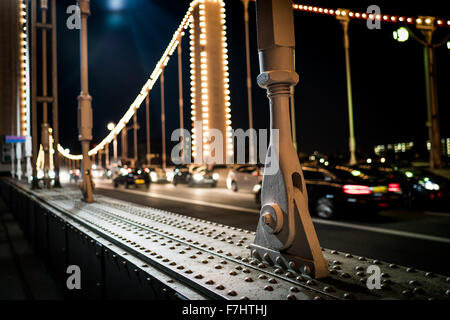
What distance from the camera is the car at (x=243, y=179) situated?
18.8m

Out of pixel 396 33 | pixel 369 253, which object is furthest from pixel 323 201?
pixel 396 33

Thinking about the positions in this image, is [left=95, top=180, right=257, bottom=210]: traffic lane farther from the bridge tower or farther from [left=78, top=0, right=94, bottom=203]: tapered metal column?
the bridge tower

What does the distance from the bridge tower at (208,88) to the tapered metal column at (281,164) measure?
33.3 m

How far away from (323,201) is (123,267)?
7.75m

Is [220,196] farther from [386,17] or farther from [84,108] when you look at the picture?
[386,17]

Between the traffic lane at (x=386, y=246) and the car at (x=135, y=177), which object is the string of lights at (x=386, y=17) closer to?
the traffic lane at (x=386, y=246)

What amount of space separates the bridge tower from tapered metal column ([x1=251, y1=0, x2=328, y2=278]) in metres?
33.3

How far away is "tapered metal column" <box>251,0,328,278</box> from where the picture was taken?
2.97 m

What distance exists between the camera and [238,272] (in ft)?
9.57

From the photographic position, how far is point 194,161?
37.6 metres

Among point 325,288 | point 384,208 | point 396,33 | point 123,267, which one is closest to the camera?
point 325,288

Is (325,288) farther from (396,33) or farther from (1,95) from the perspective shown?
(1,95)

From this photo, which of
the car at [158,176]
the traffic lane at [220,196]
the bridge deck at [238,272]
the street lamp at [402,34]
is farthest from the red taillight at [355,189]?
the car at [158,176]
